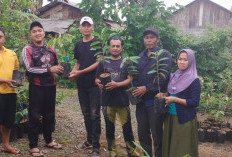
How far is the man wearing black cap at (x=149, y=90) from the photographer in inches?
118

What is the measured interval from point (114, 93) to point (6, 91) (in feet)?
4.79

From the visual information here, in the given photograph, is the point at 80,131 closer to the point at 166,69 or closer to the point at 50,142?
the point at 50,142

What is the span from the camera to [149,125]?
3158 mm

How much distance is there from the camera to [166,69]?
296 centimetres

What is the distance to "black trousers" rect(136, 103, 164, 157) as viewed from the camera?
299 centimetres

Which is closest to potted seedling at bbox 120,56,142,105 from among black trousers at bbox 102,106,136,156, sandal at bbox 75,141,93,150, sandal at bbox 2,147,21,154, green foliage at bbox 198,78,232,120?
black trousers at bbox 102,106,136,156

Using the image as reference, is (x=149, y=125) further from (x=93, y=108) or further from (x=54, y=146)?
(x=54, y=146)

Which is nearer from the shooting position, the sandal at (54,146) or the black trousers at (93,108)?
the black trousers at (93,108)

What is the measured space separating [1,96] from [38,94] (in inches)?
18.6

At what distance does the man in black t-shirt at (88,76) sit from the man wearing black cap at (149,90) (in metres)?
0.71

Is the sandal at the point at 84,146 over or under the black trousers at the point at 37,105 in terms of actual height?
under

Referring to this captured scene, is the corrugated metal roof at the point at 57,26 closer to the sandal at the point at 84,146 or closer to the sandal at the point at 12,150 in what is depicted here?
the sandal at the point at 84,146

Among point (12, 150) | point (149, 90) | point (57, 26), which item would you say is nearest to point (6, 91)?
point (12, 150)

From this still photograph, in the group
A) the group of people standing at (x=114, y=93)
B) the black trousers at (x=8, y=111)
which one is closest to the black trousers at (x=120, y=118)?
the group of people standing at (x=114, y=93)
